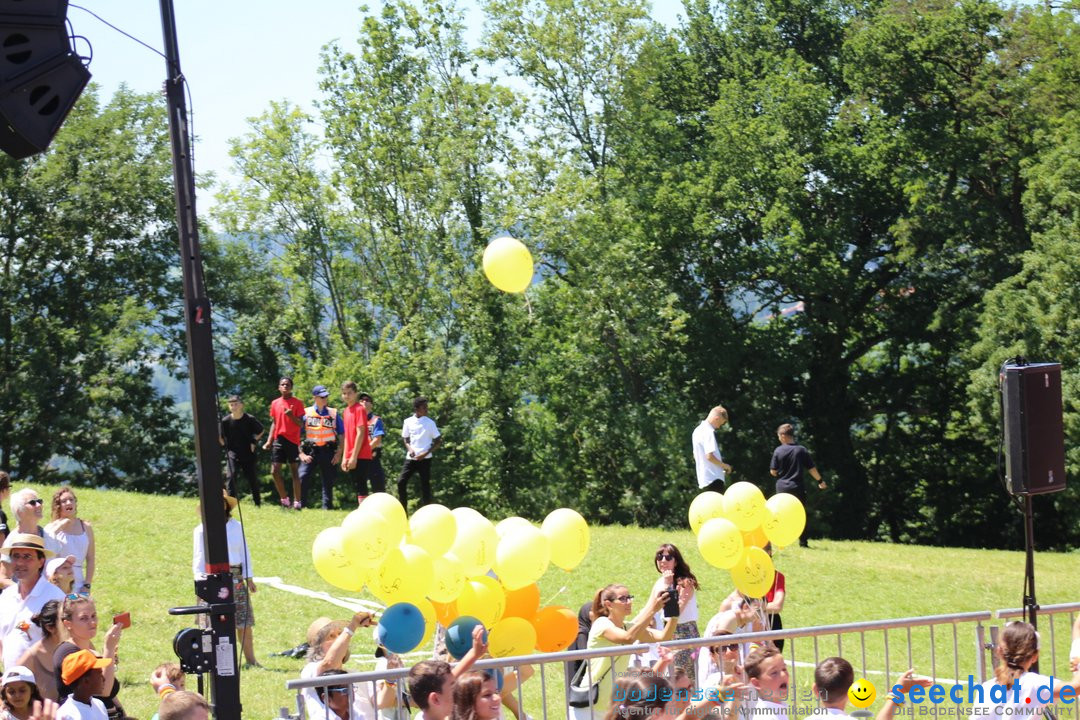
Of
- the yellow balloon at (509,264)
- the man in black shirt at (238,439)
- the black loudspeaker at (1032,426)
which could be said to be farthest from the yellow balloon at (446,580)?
the man in black shirt at (238,439)

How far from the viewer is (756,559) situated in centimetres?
993

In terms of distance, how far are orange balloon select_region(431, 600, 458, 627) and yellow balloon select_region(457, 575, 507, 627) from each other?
48mm

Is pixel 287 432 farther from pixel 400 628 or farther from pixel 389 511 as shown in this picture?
pixel 400 628

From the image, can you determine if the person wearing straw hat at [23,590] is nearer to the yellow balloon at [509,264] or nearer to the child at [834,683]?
the yellow balloon at [509,264]

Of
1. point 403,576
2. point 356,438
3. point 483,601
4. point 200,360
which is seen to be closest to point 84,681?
point 200,360

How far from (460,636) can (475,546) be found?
864mm

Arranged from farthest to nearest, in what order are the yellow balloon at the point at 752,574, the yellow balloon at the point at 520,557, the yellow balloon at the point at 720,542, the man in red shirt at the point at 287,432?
the man in red shirt at the point at 287,432
the yellow balloon at the point at 752,574
the yellow balloon at the point at 720,542
the yellow balloon at the point at 520,557

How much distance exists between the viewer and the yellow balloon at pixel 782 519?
10.5 metres

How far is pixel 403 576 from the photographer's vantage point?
8.22m

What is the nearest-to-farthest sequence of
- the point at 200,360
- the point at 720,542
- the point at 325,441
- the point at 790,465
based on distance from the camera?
1. the point at 200,360
2. the point at 720,542
3. the point at 790,465
4. the point at 325,441

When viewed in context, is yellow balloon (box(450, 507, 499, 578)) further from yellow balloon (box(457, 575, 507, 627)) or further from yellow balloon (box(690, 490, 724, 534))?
yellow balloon (box(690, 490, 724, 534))

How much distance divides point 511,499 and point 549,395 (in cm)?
328

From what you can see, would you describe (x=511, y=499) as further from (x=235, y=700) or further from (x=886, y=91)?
(x=235, y=700)

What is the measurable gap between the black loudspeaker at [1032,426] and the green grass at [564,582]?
313cm
